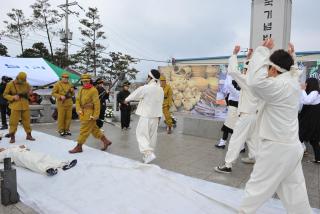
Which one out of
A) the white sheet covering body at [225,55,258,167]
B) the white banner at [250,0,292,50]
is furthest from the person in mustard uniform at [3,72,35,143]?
the white banner at [250,0,292,50]

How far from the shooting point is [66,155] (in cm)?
605

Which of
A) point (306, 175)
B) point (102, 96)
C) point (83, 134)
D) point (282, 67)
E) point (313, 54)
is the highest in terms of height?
point (313, 54)

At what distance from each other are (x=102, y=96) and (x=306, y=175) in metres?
6.00

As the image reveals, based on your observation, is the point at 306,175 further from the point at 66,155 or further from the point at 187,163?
the point at 66,155

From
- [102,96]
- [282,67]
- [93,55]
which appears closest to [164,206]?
[282,67]

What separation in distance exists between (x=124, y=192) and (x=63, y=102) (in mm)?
4889

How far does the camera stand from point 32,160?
15.6 feet

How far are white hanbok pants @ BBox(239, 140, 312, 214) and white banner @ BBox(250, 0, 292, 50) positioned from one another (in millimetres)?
3179

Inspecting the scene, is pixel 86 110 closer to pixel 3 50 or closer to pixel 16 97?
pixel 16 97

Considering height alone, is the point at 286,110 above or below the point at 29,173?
above

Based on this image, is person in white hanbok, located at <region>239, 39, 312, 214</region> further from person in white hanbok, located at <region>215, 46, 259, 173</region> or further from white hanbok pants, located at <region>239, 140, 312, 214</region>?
person in white hanbok, located at <region>215, 46, 259, 173</region>

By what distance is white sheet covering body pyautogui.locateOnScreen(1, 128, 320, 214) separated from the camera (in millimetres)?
3588

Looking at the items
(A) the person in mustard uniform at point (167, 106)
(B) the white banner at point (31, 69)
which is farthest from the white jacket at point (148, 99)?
(B) the white banner at point (31, 69)

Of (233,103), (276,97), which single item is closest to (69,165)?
(233,103)
